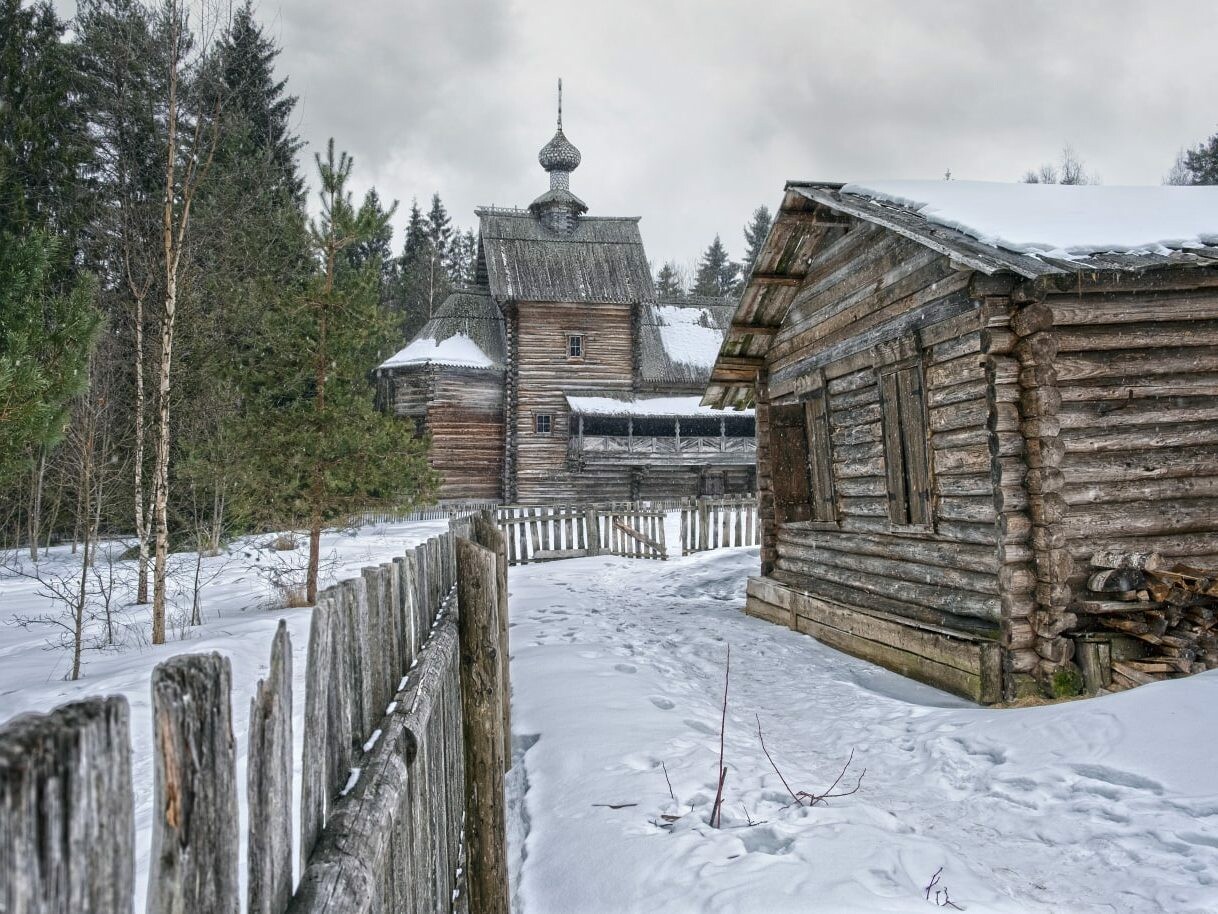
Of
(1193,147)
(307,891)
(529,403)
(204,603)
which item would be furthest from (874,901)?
(1193,147)

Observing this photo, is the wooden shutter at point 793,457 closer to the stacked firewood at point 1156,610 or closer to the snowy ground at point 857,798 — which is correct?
the snowy ground at point 857,798

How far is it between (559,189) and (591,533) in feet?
77.0

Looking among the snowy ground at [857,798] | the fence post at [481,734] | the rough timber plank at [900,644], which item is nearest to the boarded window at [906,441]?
the rough timber plank at [900,644]

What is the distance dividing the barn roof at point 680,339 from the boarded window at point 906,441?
77.1ft

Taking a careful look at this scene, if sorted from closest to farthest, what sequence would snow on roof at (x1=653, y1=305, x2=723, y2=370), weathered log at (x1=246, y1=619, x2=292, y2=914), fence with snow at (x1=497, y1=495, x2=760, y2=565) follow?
weathered log at (x1=246, y1=619, x2=292, y2=914)
fence with snow at (x1=497, y1=495, x2=760, y2=565)
snow on roof at (x1=653, y1=305, x2=723, y2=370)

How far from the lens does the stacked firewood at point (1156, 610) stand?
5.81m

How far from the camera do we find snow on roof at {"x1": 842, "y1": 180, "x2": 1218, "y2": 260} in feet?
19.9

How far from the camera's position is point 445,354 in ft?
102

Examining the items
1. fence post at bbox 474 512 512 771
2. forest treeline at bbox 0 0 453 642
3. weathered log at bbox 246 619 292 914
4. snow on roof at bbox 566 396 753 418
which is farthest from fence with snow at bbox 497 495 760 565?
weathered log at bbox 246 619 292 914

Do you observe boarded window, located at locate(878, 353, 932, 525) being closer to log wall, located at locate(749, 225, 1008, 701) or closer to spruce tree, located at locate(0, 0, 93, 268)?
log wall, located at locate(749, 225, 1008, 701)

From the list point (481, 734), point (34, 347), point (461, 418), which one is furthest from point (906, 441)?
point (461, 418)

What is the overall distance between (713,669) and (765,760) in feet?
8.53

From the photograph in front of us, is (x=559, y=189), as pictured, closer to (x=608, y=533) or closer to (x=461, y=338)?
(x=461, y=338)

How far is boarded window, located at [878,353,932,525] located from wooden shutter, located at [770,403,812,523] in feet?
7.21
